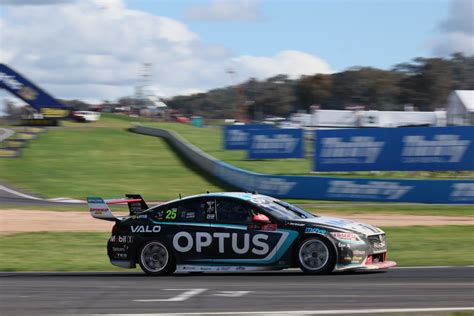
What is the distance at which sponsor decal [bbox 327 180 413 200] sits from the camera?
2795cm

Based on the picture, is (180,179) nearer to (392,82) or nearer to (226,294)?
(226,294)

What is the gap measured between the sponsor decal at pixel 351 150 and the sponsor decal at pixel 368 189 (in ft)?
6.72

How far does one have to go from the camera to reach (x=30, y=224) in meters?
22.9

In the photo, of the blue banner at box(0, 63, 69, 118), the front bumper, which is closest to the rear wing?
the front bumper

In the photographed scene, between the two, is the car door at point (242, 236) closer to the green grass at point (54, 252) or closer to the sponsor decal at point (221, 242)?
the sponsor decal at point (221, 242)

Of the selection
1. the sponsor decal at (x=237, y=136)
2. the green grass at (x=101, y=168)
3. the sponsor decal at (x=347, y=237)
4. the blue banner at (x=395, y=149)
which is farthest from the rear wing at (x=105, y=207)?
the sponsor decal at (x=237, y=136)

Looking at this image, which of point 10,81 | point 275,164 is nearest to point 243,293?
point 275,164

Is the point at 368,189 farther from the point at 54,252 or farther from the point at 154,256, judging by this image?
the point at 154,256

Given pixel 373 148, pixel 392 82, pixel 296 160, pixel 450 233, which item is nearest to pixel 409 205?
pixel 373 148

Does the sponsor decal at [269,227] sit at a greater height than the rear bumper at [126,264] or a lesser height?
greater

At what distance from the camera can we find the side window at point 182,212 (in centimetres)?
1256

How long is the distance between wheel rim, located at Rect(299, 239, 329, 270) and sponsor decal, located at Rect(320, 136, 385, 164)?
19.4 m

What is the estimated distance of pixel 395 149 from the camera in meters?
30.2

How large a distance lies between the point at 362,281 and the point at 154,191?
24.4 meters
